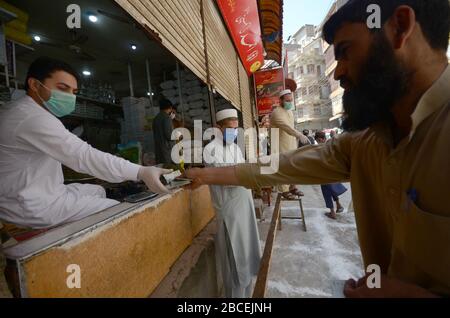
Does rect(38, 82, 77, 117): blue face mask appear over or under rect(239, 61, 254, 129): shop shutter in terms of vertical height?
under

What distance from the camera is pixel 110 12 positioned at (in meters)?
4.45

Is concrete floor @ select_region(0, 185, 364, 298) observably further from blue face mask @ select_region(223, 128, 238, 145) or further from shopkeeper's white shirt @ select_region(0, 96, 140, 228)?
shopkeeper's white shirt @ select_region(0, 96, 140, 228)

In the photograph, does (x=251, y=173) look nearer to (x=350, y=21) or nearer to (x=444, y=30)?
(x=350, y=21)

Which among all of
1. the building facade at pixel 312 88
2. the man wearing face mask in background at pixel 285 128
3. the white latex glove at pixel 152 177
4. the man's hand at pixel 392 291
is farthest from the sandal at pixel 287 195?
the building facade at pixel 312 88

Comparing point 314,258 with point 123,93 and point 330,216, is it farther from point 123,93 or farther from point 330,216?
point 123,93

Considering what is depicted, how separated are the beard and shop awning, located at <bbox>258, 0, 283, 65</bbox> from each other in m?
7.61

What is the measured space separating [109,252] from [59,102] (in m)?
1.21

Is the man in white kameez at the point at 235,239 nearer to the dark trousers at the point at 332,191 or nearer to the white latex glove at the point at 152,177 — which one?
the white latex glove at the point at 152,177

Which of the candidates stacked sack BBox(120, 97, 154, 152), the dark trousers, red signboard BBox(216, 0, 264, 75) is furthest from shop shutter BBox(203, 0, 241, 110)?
the dark trousers

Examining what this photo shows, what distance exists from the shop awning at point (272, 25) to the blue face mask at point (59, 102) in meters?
7.63

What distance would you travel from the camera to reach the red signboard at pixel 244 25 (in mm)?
6120

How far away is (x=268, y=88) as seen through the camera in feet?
42.1

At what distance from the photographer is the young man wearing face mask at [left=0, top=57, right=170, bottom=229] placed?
153 centimetres
